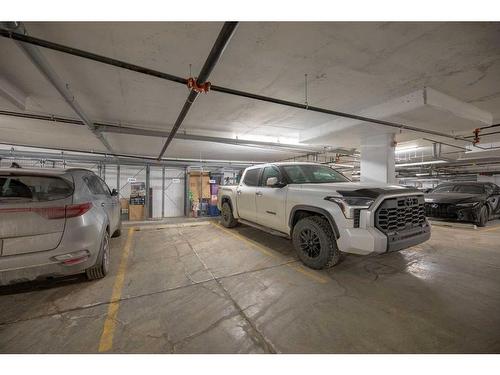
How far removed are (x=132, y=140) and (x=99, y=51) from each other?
5492 mm

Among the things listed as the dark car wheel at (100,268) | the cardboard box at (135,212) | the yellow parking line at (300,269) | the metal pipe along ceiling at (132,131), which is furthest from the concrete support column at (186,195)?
the dark car wheel at (100,268)

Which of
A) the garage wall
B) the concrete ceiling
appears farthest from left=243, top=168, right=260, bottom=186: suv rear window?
the garage wall

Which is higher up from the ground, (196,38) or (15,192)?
(196,38)

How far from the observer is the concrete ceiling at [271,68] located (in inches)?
100

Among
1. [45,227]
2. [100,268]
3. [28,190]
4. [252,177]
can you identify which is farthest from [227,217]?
[28,190]

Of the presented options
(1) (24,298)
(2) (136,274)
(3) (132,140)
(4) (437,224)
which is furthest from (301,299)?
(3) (132,140)

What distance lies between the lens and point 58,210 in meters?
2.28

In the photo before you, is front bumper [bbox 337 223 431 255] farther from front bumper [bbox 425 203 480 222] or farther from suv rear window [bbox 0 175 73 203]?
front bumper [bbox 425 203 480 222]

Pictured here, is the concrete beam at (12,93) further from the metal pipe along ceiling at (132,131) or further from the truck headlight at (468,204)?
the truck headlight at (468,204)

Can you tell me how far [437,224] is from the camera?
687 cm

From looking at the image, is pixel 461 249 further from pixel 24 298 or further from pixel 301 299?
pixel 24 298

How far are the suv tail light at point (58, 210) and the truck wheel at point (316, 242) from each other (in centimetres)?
304

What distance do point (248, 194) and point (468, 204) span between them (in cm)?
700

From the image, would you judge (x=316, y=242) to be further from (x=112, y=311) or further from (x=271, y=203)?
(x=112, y=311)
